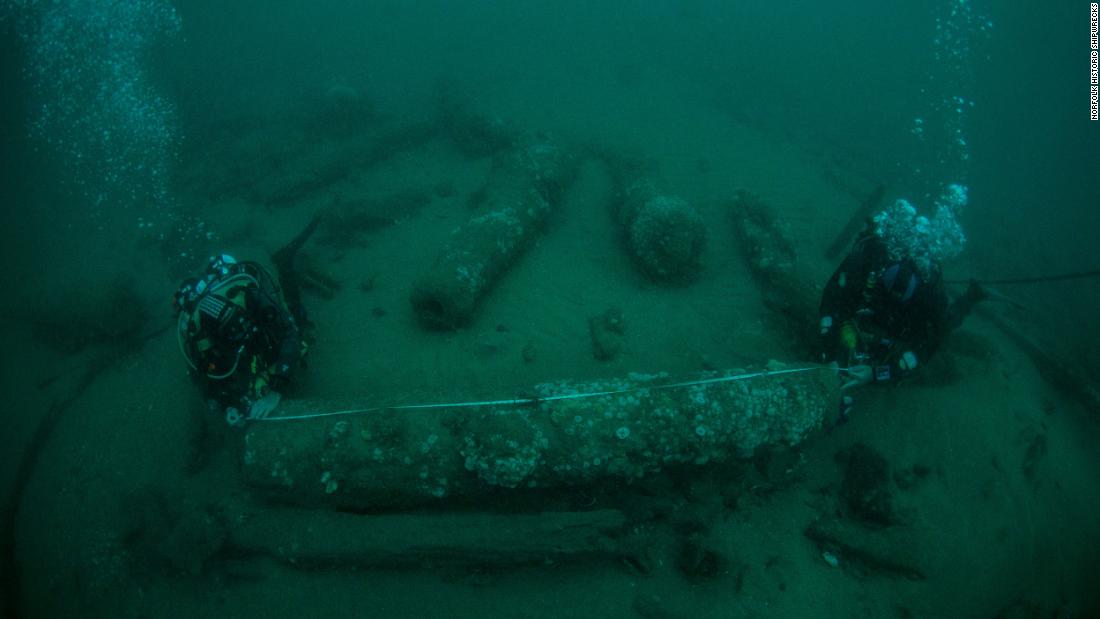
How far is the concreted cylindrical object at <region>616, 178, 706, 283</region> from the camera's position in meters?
6.00

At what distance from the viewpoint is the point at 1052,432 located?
5109 mm

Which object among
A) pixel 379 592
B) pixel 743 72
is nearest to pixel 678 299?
pixel 379 592

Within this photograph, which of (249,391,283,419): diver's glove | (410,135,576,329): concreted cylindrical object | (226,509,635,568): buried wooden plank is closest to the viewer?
(226,509,635,568): buried wooden plank

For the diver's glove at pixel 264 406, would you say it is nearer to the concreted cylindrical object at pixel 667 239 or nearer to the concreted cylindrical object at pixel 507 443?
the concreted cylindrical object at pixel 507 443

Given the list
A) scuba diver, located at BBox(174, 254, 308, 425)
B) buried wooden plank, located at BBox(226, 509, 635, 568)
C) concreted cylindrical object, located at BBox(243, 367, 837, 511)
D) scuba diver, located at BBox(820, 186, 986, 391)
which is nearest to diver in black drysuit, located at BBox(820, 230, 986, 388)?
scuba diver, located at BBox(820, 186, 986, 391)

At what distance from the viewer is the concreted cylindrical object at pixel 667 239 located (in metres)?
6.00

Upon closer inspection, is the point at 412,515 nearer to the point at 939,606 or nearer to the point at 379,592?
the point at 379,592

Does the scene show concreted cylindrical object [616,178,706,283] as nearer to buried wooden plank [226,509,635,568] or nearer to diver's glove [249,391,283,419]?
buried wooden plank [226,509,635,568]

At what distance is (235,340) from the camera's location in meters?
3.98

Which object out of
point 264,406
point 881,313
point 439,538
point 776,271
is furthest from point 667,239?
point 264,406

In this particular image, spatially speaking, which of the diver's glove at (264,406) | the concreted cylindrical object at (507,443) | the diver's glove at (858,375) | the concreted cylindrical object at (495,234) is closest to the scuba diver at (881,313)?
the diver's glove at (858,375)

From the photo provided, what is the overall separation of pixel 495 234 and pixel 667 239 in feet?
7.95

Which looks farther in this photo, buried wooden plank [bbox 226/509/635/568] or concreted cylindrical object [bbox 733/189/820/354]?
concreted cylindrical object [bbox 733/189/820/354]

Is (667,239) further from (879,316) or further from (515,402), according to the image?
(515,402)
